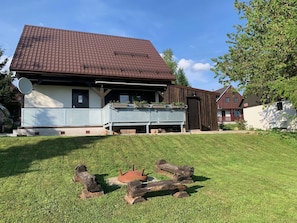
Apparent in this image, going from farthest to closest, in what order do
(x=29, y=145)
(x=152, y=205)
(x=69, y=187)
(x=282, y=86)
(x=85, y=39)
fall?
(x=85, y=39)
(x=282, y=86)
(x=29, y=145)
(x=69, y=187)
(x=152, y=205)

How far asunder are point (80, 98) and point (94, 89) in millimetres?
1072

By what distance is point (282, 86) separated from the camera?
415 inches

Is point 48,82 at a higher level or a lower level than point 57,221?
higher

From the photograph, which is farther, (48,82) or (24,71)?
(48,82)

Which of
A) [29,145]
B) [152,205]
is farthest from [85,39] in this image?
[152,205]

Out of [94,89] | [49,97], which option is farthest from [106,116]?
[49,97]

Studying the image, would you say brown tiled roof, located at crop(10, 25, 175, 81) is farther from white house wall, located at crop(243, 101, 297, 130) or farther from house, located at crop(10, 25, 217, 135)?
white house wall, located at crop(243, 101, 297, 130)

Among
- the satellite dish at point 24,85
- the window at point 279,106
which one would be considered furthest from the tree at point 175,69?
the satellite dish at point 24,85

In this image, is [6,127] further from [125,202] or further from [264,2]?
[264,2]

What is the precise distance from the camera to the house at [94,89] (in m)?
13.5

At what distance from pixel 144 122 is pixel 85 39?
9.23 m

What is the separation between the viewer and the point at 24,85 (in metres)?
13.0

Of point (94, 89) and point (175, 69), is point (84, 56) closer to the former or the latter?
point (94, 89)

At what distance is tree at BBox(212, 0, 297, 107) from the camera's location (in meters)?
11.9
